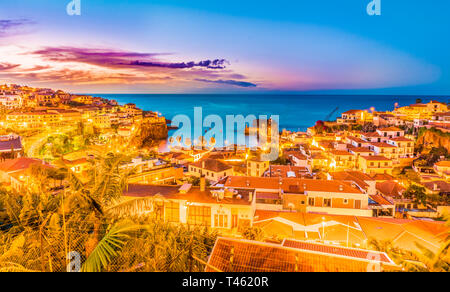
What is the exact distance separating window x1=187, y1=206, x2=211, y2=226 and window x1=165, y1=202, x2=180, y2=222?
322 millimetres

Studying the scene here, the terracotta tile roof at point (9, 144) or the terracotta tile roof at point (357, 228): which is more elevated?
the terracotta tile roof at point (9, 144)

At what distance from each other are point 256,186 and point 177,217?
3682 millimetres

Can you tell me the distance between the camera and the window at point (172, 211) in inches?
292

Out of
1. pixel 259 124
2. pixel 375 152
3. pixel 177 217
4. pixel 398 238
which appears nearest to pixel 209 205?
pixel 177 217

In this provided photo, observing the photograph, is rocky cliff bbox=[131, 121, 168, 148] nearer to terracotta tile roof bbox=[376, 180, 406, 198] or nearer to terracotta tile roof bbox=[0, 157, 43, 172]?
terracotta tile roof bbox=[0, 157, 43, 172]

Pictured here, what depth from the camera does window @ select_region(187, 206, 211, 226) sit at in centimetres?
730

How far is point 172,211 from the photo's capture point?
747 cm

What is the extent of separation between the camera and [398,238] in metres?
6.75

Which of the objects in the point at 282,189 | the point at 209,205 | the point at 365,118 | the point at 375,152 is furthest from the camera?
the point at 365,118

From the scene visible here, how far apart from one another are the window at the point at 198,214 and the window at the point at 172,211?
1.06 ft

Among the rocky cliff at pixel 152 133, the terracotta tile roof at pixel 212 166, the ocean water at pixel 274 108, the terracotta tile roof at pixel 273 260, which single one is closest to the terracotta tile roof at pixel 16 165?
the terracotta tile roof at pixel 212 166

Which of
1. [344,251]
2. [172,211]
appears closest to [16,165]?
[172,211]

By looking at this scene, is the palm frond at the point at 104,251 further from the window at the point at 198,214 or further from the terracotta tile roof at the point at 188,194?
the window at the point at 198,214
